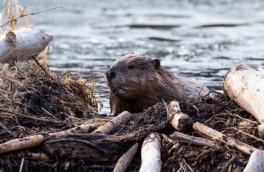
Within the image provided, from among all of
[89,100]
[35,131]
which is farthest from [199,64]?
[35,131]

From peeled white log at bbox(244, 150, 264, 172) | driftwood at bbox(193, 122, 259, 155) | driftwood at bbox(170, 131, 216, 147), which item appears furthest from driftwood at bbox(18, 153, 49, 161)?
peeled white log at bbox(244, 150, 264, 172)

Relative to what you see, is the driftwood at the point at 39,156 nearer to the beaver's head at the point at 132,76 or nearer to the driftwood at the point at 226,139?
the driftwood at the point at 226,139

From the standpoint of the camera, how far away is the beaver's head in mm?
4516

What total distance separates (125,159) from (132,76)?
176cm

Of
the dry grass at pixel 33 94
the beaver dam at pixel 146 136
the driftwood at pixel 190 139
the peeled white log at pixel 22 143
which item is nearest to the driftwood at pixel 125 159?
the beaver dam at pixel 146 136

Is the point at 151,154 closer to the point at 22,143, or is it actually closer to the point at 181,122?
the point at 181,122

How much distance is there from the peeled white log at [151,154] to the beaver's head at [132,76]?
1.44 meters

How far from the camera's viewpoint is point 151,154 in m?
2.84

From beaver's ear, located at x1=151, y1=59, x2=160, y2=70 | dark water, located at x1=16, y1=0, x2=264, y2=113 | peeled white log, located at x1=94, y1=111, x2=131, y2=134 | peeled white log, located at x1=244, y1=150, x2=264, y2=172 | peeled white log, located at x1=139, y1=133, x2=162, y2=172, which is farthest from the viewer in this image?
dark water, located at x1=16, y1=0, x2=264, y2=113

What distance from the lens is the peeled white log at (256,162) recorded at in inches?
101

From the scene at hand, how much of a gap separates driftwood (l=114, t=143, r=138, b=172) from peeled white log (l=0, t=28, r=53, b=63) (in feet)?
6.53

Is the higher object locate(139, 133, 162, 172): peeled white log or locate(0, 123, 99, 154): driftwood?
locate(0, 123, 99, 154): driftwood

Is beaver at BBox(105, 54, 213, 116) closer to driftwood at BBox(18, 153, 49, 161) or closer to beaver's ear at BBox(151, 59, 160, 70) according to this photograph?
beaver's ear at BBox(151, 59, 160, 70)

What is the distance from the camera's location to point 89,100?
539 centimetres
